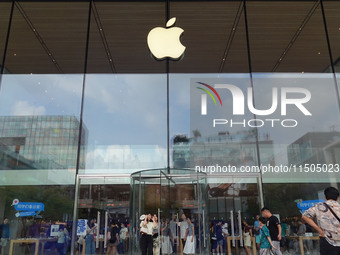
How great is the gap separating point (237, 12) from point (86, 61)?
4.34m

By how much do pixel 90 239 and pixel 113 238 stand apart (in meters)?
0.53

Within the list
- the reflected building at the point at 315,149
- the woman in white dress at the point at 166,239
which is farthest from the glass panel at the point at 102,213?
the reflected building at the point at 315,149

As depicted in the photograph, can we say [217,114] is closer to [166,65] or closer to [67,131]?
[166,65]

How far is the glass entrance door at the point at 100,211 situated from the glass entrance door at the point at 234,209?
2.04 metres

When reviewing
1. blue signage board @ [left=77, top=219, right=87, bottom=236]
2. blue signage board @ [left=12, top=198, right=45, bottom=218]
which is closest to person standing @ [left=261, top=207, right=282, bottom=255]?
blue signage board @ [left=77, top=219, right=87, bottom=236]

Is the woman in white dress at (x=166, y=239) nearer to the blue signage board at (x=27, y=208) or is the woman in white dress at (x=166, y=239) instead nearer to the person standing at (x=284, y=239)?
the person standing at (x=284, y=239)

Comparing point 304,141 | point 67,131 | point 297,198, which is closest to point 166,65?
point 67,131

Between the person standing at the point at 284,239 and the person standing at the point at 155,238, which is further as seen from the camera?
the person standing at the point at 284,239

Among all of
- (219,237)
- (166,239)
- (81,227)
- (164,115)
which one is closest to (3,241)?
(81,227)

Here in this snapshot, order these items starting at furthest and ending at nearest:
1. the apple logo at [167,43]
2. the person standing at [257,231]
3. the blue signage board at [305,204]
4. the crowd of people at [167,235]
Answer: the apple logo at [167,43]
the person standing at [257,231]
the blue signage board at [305,204]
the crowd of people at [167,235]

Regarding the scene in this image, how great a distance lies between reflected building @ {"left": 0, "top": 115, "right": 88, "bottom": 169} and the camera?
7629 mm

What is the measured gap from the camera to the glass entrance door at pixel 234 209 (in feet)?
23.8

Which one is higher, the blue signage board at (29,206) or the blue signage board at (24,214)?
the blue signage board at (29,206)

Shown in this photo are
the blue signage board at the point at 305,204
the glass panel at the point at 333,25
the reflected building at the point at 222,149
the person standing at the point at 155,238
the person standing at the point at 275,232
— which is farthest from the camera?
the glass panel at the point at 333,25
